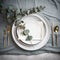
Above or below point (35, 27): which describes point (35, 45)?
below

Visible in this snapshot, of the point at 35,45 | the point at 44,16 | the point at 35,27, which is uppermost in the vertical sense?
the point at 44,16

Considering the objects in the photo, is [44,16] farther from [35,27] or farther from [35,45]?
[35,45]

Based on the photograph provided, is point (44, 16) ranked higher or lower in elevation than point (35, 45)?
higher

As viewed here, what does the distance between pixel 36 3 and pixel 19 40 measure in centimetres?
56

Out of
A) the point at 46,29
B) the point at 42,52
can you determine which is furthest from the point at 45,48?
the point at 46,29

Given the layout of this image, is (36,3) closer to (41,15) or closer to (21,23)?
(41,15)

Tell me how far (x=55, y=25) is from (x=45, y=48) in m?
0.35

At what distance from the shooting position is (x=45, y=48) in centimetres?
221

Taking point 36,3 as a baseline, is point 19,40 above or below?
below

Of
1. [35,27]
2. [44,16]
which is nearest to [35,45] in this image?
[35,27]

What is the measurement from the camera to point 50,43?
7.30ft

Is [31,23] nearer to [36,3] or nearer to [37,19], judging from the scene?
[37,19]

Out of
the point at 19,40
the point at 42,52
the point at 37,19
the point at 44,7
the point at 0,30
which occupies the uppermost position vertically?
the point at 44,7

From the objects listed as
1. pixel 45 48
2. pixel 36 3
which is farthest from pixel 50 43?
pixel 36 3
